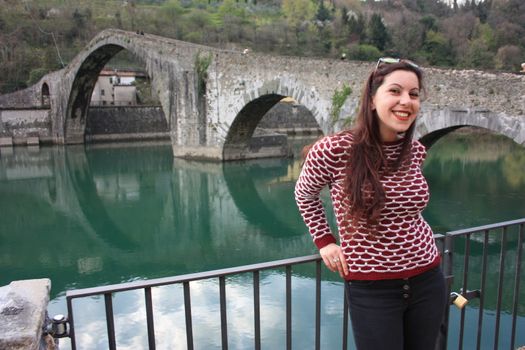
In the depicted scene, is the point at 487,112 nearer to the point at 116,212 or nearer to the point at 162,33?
the point at 116,212

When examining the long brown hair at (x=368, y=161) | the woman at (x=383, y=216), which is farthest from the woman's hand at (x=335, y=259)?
the long brown hair at (x=368, y=161)

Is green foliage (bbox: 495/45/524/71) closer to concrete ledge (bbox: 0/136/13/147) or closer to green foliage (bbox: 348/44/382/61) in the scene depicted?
green foliage (bbox: 348/44/382/61)

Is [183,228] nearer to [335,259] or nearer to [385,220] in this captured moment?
[335,259]

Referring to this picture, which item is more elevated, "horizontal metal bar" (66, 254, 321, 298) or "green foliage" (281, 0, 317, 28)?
"green foliage" (281, 0, 317, 28)

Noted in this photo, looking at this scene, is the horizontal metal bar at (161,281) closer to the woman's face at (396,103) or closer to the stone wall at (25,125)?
the woman's face at (396,103)

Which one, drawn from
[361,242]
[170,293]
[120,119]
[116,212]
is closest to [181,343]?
[170,293]

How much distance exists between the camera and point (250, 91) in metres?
13.5

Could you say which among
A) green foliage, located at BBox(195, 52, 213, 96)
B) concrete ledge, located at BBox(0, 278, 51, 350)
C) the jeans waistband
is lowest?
concrete ledge, located at BBox(0, 278, 51, 350)

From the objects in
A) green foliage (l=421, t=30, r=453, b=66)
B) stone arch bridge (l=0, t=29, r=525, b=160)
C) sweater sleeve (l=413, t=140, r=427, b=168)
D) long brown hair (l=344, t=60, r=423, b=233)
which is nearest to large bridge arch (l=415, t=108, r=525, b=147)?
stone arch bridge (l=0, t=29, r=525, b=160)

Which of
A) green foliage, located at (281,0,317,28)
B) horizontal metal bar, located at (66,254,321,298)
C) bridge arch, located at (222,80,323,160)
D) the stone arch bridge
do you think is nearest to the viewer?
horizontal metal bar, located at (66,254,321,298)

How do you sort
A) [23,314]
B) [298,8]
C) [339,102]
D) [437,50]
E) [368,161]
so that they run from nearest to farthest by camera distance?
1. [368,161]
2. [23,314]
3. [339,102]
4. [437,50]
5. [298,8]

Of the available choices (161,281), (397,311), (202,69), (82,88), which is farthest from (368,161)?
(82,88)

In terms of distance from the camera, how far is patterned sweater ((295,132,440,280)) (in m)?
1.47

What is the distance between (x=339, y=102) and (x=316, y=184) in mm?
9444
